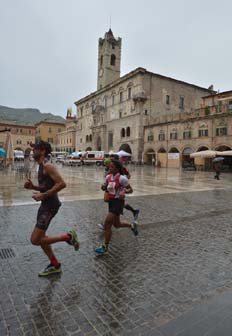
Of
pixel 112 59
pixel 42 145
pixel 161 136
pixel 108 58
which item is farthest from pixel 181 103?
pixel 42 145

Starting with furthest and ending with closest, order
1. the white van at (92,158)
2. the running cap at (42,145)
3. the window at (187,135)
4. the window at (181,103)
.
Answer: the window at (181,103)
the white van at (92,158)
the window at (187,135)
the running cap at (42,145)

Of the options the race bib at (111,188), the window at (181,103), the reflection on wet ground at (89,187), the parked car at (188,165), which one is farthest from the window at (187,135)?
the race bib at (111,188)

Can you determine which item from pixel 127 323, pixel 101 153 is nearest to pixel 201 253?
pixel 127 323

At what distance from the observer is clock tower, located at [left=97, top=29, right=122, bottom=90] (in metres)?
59.8

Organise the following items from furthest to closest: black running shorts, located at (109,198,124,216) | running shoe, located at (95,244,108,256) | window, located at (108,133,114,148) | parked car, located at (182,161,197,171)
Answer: window, located at (108,133,114,148) < parked car, located at (182,161,197,171) < black running shorts, located at (109,198,124,216) < running shoe, located at (95,244,108,256)

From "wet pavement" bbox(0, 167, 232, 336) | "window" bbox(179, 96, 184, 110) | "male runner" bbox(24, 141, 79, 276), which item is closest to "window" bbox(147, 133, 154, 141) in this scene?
"window" bbox(179, 96, 184, 110)

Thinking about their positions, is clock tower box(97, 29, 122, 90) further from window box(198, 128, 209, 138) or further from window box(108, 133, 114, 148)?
window box(198, 128, 209, 138)

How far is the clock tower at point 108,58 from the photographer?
196 feet

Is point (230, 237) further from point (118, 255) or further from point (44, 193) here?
point (44, 193)

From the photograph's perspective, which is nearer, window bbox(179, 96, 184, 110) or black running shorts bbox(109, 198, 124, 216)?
black running shorts bbox(109, 198, 124, 216)

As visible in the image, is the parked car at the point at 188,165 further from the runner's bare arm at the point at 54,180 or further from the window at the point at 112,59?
the window at the point at 112,59

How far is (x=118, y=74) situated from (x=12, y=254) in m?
64.0

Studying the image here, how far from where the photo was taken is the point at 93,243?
4.60 meters

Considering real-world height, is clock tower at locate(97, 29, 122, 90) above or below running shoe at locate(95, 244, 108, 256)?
above
